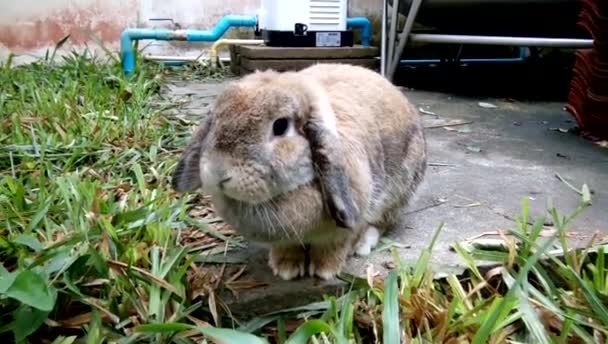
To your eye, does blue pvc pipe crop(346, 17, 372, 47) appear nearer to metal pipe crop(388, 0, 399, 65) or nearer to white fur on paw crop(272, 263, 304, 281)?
metal pipe crop(388, 0, 399, 65)

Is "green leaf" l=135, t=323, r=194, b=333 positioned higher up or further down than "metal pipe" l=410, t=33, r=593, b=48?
→ further down

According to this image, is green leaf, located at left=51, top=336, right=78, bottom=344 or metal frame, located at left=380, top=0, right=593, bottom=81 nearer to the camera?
green leaf, located at left=51, top=336, right=78, bottom=344

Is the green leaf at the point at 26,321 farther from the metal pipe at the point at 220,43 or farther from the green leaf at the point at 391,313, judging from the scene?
the metal pipe at the point at 220,43

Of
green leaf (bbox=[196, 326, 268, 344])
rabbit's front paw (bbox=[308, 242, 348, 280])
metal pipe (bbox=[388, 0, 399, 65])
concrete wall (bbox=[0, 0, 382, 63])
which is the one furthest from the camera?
concrete wall (bbox=[0, 0, 382, 63])

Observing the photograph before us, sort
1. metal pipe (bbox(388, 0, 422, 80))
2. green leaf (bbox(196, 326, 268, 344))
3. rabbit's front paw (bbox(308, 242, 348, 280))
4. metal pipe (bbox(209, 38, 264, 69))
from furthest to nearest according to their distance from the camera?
metal pipe (bbox(209, 38, 264, 69)) → metal pipe (bbox(388, 0, 422, 80)) → rabbit's front paw (bbox(308, 242, 348, 280)) → green leaf (bbox(196, 326, 268, 344))

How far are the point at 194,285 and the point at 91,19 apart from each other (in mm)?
4365

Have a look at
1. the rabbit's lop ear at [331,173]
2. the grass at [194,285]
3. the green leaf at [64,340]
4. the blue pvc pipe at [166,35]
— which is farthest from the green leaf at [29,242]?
the blue pvc pipe at [166,35]

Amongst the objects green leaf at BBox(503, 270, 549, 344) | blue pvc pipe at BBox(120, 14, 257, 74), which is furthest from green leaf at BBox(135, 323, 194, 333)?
blue pvc pipe at BBox(120, 14, 257, 74)

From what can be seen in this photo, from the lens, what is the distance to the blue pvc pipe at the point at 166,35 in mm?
4016

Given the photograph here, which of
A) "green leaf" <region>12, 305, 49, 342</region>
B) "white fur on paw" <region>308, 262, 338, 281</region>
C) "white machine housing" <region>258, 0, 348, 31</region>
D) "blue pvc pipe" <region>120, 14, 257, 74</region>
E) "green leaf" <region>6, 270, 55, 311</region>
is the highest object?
"white machine housing" <region>258, 0, 348, 31</region>

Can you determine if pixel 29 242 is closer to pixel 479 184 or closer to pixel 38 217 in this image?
pixel 38 217

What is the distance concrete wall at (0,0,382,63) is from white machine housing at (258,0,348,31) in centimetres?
104

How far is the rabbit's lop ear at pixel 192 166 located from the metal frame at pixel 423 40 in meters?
2.83

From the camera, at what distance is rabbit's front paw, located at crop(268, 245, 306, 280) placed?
4.81 feet
